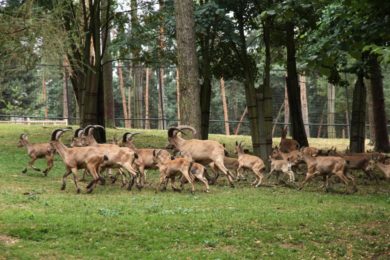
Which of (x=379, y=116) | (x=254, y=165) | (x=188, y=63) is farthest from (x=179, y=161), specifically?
(x=379, y=116)

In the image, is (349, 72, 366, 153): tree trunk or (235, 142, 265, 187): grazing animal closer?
(235, 142, 265, 187): grazing animal

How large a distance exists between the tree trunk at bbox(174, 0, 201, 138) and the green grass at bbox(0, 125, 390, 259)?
9.92 ft

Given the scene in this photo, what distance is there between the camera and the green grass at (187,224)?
9.29 metres

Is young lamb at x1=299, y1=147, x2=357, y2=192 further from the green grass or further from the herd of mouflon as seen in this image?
the green grass

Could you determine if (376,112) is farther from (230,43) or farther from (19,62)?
(19,62)

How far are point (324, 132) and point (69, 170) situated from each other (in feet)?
139

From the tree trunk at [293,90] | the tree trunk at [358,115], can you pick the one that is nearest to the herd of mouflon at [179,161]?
the tree trunk at [358,115]

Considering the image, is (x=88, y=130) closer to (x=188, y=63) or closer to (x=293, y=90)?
(x=188, y=63)

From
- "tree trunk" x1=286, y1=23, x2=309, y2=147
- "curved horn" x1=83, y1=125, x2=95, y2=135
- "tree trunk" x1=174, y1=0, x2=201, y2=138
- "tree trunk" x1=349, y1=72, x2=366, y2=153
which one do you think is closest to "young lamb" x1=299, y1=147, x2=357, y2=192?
"tree trunk" x1=174, y1=0, x2=201, y2=138

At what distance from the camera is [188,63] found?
16.8m

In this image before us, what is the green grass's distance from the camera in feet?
30.5

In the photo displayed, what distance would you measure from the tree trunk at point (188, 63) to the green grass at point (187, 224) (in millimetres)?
3024

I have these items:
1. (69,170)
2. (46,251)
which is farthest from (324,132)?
(46,251)

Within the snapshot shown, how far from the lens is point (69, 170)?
1423 cm
